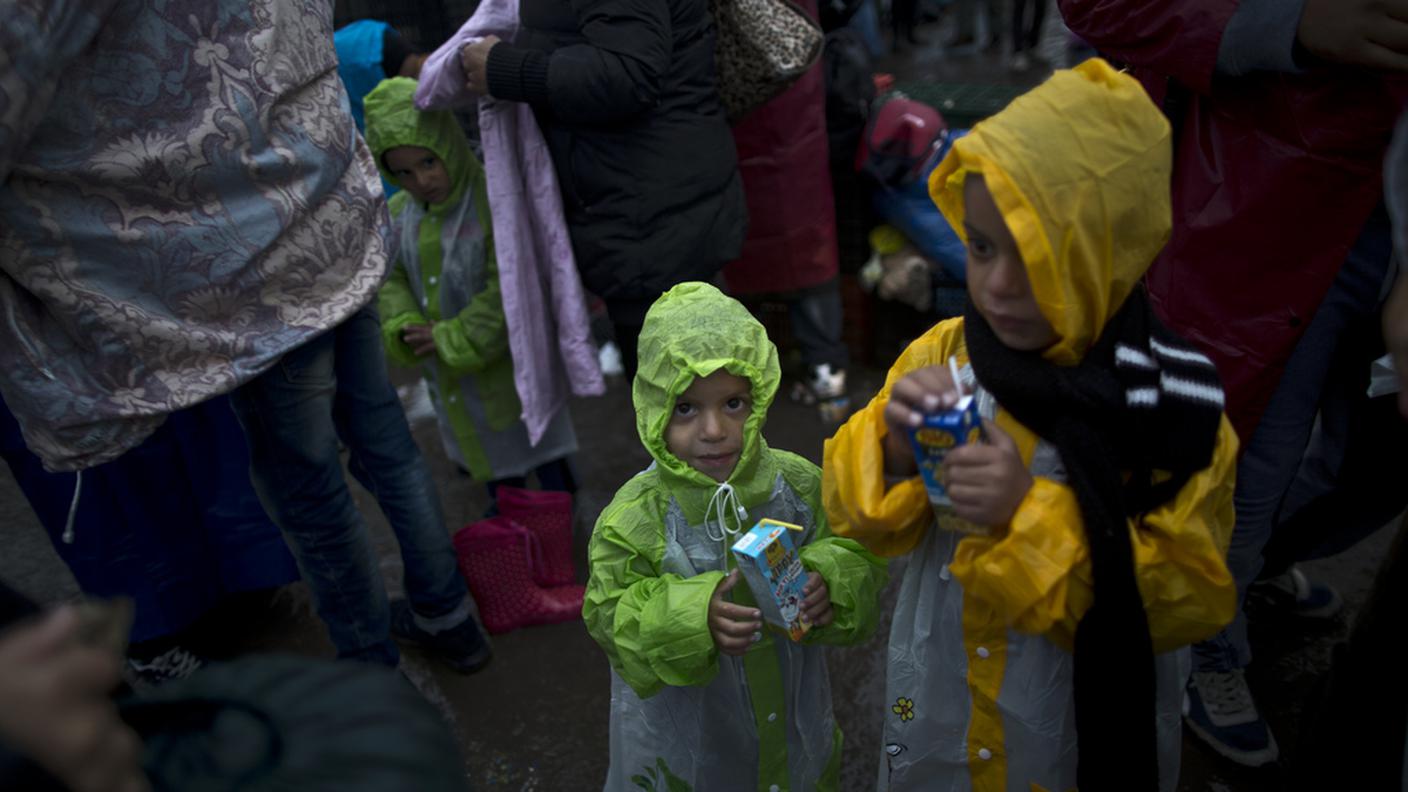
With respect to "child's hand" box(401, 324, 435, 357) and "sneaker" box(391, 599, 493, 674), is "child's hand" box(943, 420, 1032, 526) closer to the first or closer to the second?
"sneaker" box(391, 599, 493, 674)

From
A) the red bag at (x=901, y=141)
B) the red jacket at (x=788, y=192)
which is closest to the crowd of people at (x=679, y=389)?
the red jacket at (x=788, y=192)

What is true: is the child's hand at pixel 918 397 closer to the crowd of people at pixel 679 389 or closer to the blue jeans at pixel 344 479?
the crowd of people at pixel 679 389

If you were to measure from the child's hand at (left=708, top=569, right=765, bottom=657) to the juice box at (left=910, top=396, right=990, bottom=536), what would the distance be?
14.2 inches

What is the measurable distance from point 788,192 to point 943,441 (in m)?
2.57

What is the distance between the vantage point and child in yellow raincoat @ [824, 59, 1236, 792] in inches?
44.7

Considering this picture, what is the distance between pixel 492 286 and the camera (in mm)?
2701

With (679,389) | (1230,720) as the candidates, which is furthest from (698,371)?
(1230,720)

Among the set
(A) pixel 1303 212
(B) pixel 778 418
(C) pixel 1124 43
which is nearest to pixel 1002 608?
(A) pixel 1303 212

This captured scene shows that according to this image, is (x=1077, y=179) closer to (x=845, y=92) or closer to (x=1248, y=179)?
(x=1248, y=179)

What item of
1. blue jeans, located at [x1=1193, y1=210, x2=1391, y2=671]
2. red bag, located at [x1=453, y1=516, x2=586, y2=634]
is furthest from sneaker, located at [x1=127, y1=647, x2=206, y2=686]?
blue jeans, located at [x1=1193, y1=210, x2=1391, y2=671]

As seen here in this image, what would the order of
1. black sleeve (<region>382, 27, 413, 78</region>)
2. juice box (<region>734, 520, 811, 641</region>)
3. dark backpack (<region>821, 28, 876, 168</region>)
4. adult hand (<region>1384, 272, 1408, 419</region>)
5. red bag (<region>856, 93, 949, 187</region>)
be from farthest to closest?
1. dark backpack (<region>821, 28, 876, 168</region>)
2. red bag (<region>856, 93, 949, 187</region>)
3. black sleeve (<region>382, 27, 413, 78</region>)
4. juice box (<region>734, 520, 811, 641</region>)
5. adult hand (<region>1384, 272, 1408, 419</region>)

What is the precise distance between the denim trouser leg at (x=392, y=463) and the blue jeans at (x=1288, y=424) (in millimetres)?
1848

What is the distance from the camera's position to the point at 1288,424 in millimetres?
1933

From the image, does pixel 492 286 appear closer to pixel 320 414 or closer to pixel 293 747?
pixel 320 414
